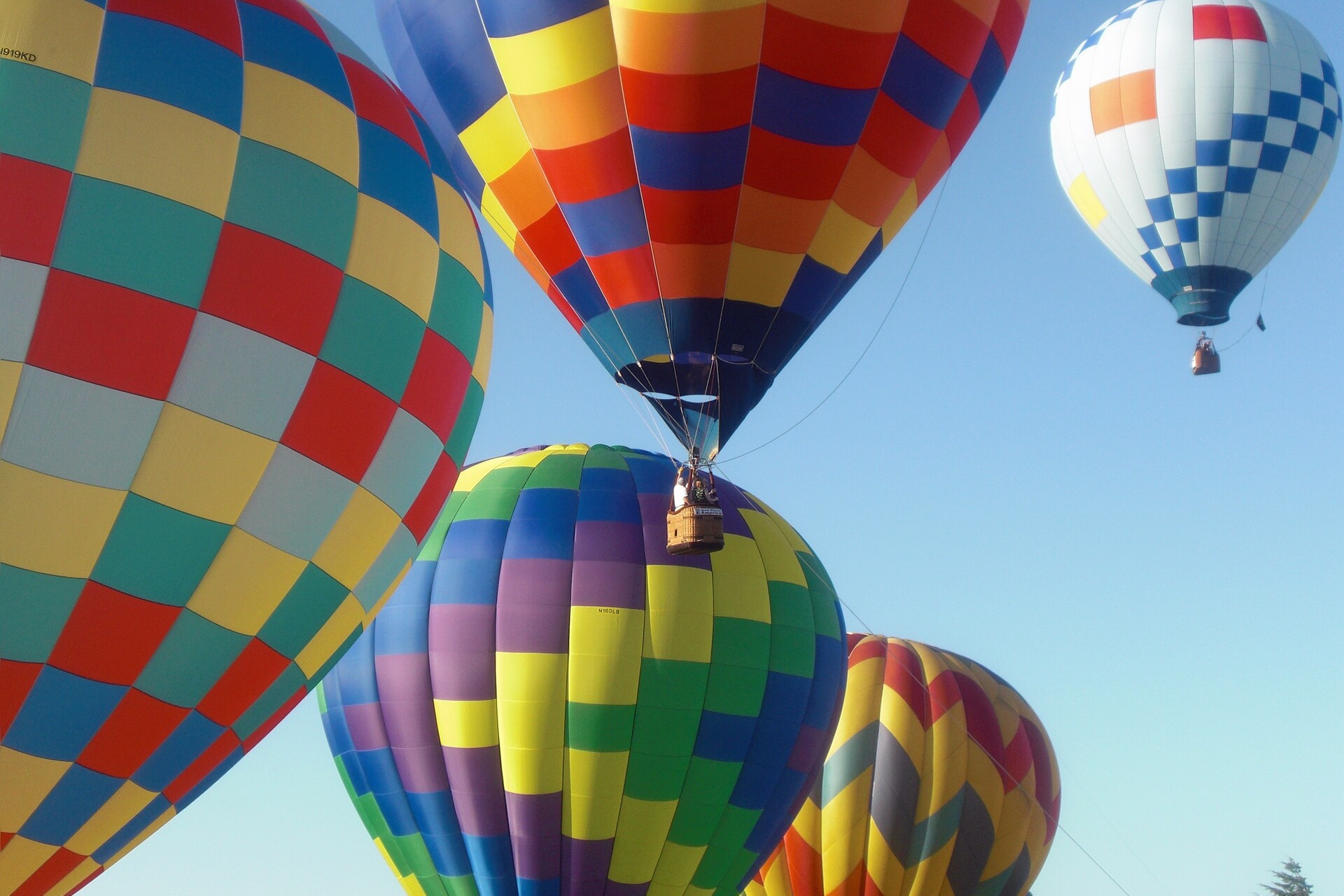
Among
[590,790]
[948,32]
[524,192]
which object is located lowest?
[590,790]

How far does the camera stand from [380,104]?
695 centimetres

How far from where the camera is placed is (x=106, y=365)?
579 cm

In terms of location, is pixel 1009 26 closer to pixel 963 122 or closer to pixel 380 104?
pixel 963 122

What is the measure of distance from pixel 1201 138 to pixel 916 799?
6.22 m

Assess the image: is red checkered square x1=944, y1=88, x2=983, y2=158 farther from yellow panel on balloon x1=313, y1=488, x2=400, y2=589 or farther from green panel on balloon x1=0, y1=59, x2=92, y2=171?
green panel on balloon x1=0, y1=59, x2=92, y2=171

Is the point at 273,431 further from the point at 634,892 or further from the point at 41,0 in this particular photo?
the point at 634,892

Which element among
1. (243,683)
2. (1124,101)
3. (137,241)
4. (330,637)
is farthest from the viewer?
(1124,101)

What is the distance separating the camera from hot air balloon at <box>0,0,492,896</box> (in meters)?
5.76

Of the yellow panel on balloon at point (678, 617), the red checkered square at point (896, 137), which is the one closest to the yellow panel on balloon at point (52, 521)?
the yellow panel on balloon at point (678, 617)

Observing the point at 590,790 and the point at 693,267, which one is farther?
the point at 590,790

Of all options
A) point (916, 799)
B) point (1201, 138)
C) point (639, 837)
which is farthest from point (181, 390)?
point (1201, 138)

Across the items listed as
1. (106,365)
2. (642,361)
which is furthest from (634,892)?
(106,365)

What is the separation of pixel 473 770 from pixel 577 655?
0.86 m

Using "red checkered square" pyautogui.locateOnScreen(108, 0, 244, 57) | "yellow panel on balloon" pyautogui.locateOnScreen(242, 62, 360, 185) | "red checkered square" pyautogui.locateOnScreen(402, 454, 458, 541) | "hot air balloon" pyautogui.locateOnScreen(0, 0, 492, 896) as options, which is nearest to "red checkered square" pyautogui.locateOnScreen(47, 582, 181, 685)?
"hot air balloon" pyautogui.locateOnScreen(0, 0, 492, 896)
